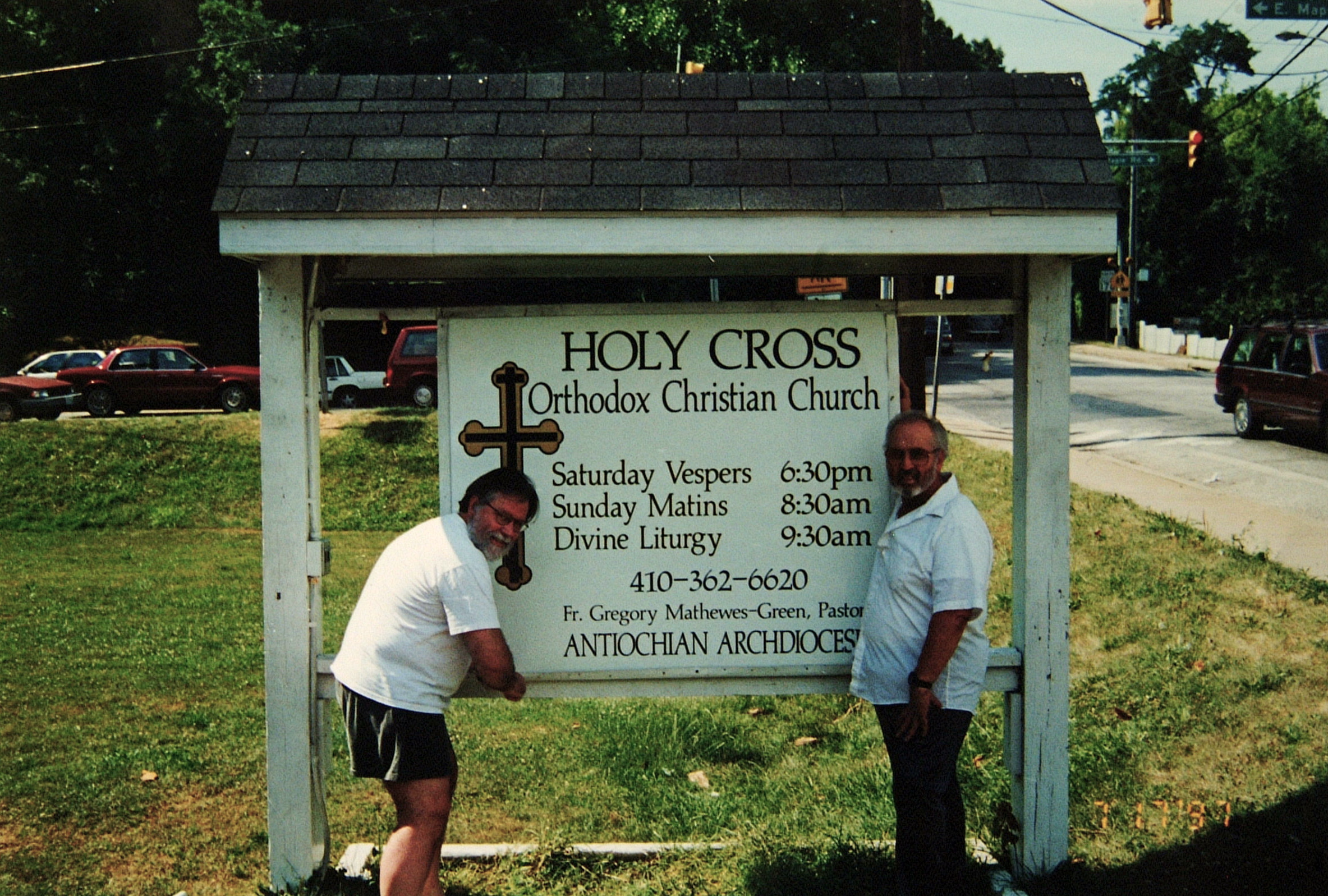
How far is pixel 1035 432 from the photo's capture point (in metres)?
4.23

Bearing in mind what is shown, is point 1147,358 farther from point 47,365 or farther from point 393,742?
point 393,742

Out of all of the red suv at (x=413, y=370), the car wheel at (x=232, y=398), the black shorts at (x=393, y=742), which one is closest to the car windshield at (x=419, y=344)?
the red suv at (x=413, y=370)

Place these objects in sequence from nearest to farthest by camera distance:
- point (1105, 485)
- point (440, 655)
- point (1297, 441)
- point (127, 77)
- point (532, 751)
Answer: point (440, 655)
point (532, 751)
point (1105, 485)
point (1297, 441)
point (127, 77)

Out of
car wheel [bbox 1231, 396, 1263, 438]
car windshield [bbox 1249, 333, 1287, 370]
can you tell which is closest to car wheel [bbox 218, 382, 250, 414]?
car wheel [bbox 1231, 396, 1263, 438]

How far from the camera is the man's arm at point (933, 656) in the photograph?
369 cm

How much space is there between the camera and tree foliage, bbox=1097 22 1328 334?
47125 mm

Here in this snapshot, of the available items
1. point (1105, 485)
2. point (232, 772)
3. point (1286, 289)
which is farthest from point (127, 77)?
point (1286, 289)

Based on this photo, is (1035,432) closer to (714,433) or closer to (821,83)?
(714,433)

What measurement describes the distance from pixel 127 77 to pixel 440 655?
111 ft

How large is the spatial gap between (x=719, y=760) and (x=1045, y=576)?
2.36 meters

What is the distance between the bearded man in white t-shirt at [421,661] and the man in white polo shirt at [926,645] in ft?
3.94

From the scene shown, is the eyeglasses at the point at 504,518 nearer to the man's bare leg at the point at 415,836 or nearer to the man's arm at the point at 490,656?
the man's arm at the point at 490,656

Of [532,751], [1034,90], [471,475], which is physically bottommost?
[532,751]

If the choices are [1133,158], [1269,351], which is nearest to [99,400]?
[1133,158]
